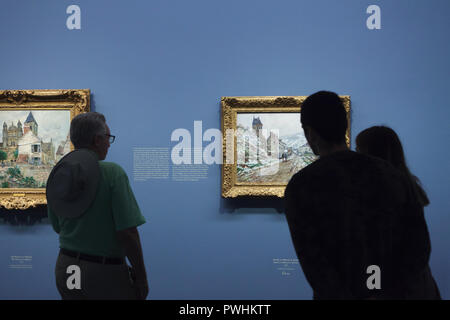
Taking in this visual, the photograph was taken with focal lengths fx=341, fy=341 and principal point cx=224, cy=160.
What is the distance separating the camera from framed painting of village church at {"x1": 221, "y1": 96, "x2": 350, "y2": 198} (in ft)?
10.9

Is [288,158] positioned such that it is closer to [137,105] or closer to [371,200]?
[137,105]

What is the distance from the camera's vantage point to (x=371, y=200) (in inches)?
60.7

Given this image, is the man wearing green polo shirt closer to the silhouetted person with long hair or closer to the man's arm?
the man's arm

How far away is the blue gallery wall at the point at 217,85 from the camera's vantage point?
3352mm

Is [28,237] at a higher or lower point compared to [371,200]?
lower

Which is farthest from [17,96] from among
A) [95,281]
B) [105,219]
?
[95,281]

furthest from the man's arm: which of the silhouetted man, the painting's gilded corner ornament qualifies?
the painting's gilded corner ornament

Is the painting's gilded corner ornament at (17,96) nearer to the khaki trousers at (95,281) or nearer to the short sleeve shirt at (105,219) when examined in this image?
the short sleeve shirt at (105,219)

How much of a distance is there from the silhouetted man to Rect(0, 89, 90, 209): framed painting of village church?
2.69 metres

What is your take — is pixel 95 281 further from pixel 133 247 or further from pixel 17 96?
pixel 17 96
